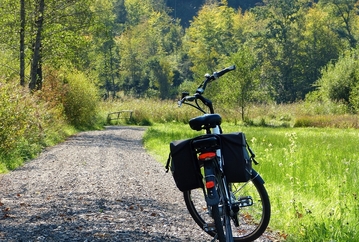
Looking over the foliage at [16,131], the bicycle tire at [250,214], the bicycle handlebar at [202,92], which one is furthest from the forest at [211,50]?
the bicycle handlebar at [202,92]

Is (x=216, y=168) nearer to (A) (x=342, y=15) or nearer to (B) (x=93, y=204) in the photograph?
(B) (x=93, y=204)

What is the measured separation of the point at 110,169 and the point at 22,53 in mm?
12904

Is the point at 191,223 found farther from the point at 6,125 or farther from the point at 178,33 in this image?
the point at 178,33

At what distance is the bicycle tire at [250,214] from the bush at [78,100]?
25076 millimetres

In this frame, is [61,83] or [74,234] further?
[61,83]

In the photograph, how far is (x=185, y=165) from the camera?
4.99 metres

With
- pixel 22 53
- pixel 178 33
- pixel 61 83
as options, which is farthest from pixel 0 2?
pixel 178 33

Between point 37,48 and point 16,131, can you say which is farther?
point 37,48

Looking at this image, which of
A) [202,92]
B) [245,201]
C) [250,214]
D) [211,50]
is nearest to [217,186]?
[245,201]

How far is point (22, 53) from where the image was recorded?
23625mm

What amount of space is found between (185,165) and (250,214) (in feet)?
5.14

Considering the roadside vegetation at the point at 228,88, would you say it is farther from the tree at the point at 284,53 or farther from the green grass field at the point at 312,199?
the tree at the point at 284,53

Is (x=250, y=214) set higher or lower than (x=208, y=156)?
lower

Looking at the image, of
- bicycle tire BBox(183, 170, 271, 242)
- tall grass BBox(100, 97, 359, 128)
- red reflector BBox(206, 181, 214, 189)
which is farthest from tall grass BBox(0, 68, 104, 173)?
red reflector BBox(206, 181, 214, 189)
